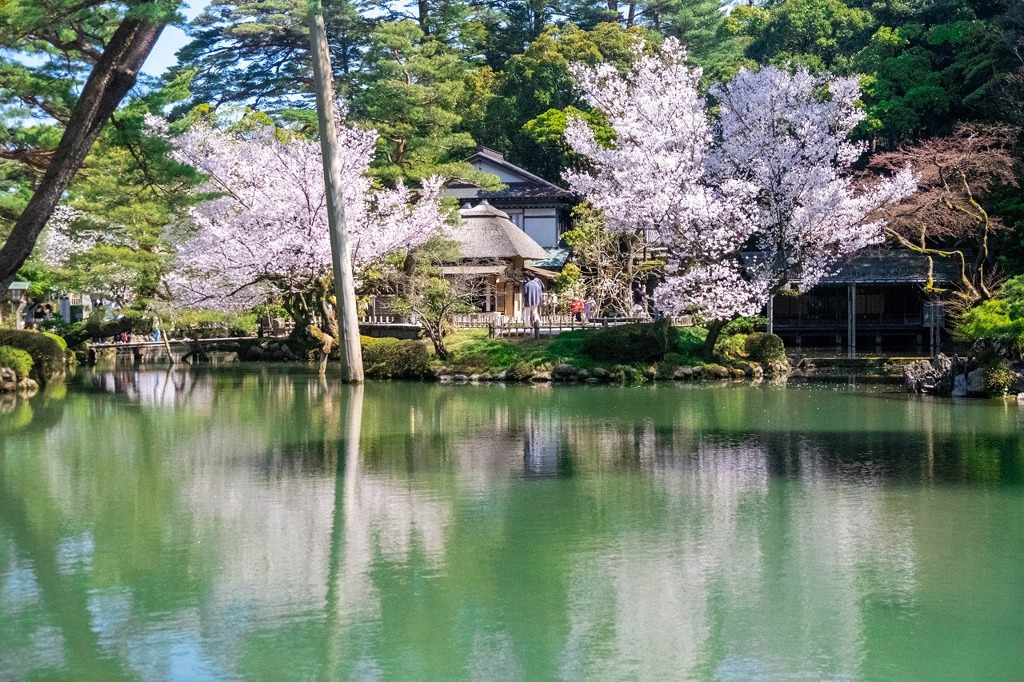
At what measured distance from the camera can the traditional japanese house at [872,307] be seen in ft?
86.4

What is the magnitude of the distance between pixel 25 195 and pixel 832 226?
15.6m

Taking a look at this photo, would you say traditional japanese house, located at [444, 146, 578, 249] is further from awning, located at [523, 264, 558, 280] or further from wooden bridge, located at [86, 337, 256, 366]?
wooden bridge, located at [86, 337, 256, 366]

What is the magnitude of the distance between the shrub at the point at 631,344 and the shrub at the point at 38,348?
1114 centimetres

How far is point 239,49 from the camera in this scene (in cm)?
3747

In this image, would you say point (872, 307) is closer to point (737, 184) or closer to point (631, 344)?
point (737, 184)

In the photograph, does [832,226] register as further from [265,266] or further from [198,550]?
[198,550]

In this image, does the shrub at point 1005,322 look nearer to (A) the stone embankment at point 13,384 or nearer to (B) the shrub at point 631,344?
(B) the shrub at point 631,344

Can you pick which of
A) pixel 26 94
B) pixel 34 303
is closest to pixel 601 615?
pixel 26 94

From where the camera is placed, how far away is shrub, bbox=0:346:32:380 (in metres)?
20.7

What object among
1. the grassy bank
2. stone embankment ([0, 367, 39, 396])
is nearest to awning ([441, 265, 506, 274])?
the grassy bank

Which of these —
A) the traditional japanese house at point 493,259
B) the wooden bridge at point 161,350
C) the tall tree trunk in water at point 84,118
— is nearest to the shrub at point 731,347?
the traditional japanese house at point 493,259

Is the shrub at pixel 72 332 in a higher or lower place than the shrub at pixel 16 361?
higher

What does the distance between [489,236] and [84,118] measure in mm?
20294

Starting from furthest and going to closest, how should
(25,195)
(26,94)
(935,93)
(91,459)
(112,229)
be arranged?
1. (935,93)
2. (112,229)
3. (25,195)
4. (26,94)
5. (91,459)
